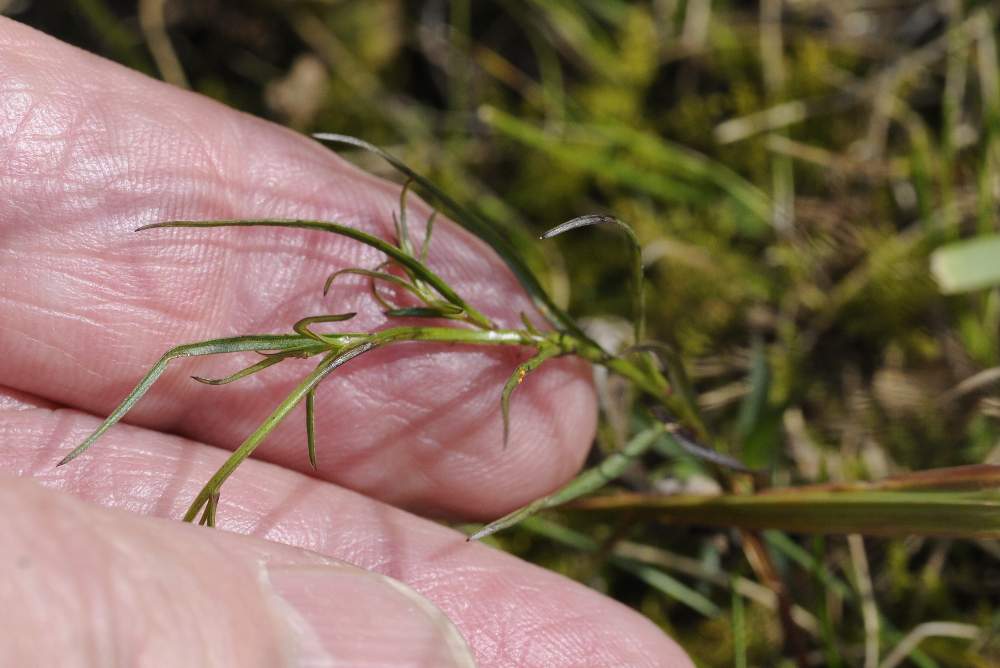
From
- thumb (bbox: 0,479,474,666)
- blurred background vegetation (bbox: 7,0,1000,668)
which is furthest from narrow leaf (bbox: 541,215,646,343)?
thumb (bbox: 0,479,474,666)

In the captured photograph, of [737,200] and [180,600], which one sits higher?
[737,200]

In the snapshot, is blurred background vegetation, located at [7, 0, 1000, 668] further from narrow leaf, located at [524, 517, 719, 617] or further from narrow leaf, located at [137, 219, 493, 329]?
narrow leaf, located at [137, 219, 493, 329]

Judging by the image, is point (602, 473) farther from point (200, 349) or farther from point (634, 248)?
point (200, 349)

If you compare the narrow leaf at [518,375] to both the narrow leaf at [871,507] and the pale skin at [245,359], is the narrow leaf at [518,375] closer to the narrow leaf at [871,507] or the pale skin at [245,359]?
the pale skin at [245,359]

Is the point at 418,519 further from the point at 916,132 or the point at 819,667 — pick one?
the point at 916,132

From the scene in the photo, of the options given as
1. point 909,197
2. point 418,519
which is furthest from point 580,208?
point 418,519

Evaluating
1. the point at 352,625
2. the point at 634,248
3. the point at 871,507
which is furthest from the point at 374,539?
the point at 871,507
